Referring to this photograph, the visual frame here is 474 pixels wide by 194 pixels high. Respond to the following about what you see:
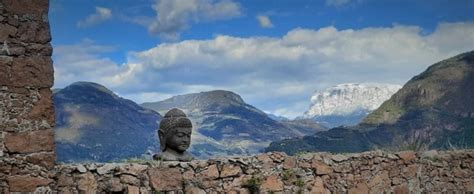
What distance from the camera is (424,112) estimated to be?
7056 cm

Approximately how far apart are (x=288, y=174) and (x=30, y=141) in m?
3.74

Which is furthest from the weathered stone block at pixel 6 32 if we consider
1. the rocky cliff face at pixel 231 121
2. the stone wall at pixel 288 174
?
the rocky cliff face at pixel 231 121

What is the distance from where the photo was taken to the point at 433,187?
1095 cm

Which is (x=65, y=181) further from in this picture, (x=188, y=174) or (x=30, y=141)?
(x=188, y=174)

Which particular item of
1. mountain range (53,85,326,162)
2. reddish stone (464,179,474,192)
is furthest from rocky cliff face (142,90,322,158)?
reddish stone (464,179,474,192)

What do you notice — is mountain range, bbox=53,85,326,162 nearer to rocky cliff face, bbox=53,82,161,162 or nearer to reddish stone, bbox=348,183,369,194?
rocky cliff face, bbox=53,82,161,162

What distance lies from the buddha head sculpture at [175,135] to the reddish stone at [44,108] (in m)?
1.95

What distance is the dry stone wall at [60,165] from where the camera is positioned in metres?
6.46

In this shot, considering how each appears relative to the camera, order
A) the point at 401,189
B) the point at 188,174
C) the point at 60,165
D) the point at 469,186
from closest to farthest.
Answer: the point at 60,165 < the point at 188,174 < the point at 401,189 < the point at 469,186

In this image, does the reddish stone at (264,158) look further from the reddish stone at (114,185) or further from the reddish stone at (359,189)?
the reddish stone at (114,185)

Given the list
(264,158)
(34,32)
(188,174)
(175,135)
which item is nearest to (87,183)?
(188,174)

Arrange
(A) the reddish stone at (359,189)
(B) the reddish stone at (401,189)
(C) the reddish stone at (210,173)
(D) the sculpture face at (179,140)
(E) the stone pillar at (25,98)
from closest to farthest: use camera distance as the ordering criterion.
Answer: (E) the stone pillar at (25,98), (C) the reddish stone at (210,173), (D) the sculpture face at (179,140), (A) the reddish stone at (359,189), (B) the reddish stone at (401,189)

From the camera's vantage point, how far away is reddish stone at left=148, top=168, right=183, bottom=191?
7.42 metres

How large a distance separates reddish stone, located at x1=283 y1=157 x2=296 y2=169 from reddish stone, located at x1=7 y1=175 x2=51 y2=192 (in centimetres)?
352
